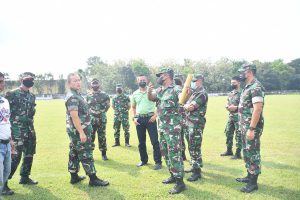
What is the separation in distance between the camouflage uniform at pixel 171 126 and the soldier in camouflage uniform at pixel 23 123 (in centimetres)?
278

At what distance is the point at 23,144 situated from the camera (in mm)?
6062

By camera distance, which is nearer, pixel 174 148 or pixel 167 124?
pixel 174 148

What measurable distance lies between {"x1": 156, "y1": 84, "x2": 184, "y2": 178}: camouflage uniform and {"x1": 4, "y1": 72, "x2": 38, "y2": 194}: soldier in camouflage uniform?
110 inches

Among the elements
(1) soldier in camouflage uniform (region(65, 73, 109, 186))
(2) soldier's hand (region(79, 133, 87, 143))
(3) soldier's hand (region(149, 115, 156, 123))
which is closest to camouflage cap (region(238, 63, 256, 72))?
(3) soldier's hand (region(149, 115, 156, 123))

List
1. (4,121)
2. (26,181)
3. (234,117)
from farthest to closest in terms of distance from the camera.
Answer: (234,117), (26,181), (4,121)

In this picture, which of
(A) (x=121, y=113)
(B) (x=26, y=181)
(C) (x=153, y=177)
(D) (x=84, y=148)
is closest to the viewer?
(D) (x=84, y=148)

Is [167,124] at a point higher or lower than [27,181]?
higher

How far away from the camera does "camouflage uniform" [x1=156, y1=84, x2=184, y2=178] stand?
5.55 meters

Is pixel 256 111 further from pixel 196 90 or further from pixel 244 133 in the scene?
pixel 196 90

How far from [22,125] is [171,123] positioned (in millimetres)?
3103

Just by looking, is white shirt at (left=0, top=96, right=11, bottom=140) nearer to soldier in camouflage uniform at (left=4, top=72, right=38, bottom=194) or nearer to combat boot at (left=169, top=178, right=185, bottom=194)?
soldier in camouflage uniform at (left=4, top=72, right=38, bottom=194)

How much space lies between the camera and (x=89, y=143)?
580 centimetres

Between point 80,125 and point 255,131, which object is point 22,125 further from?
point 255,131

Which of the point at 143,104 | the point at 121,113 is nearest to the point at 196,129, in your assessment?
the point at 143,104
